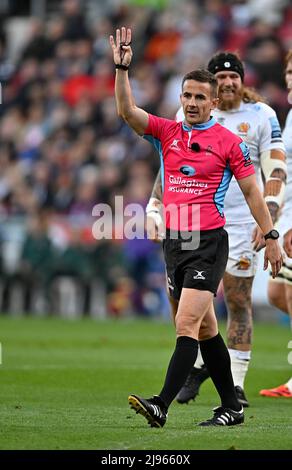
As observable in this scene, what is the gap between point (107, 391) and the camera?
968 cm

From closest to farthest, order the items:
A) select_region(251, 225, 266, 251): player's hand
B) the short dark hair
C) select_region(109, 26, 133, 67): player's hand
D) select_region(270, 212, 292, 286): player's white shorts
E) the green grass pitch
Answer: the green grass pitch, select_region(109, 26, 133, 67): player's hand, the short dark hair, select_region(251, 225, 266, 251): player's hand, select_region(270, 212, 292, 286): player's white shorts

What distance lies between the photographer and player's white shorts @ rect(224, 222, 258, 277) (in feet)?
30.7

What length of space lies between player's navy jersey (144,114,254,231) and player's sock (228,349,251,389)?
203cm

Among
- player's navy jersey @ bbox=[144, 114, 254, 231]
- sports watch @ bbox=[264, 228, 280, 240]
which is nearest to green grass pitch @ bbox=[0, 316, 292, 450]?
sports watch @ bbox=[264, 228, 280, 240]

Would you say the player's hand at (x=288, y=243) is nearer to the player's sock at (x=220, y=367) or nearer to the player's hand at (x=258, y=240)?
the player's hand at (x=258, y=240)

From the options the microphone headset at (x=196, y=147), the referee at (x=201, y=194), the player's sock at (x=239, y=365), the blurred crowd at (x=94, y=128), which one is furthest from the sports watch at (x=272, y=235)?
the blurred crowd at (x=94, y=128)

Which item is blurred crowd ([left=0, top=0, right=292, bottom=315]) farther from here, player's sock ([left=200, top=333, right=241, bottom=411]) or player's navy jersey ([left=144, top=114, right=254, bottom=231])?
player's sock ([left=200, top=333, right=241, bottom=411])

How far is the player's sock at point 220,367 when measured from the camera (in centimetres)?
754

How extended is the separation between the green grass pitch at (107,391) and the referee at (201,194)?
1.87 ft

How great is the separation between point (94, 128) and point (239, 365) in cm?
1362

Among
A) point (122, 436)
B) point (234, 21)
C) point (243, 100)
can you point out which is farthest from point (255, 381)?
point (234, 21)

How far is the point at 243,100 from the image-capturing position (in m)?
9.56

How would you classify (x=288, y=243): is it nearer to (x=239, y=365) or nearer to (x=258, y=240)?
(x=239, y=365)
